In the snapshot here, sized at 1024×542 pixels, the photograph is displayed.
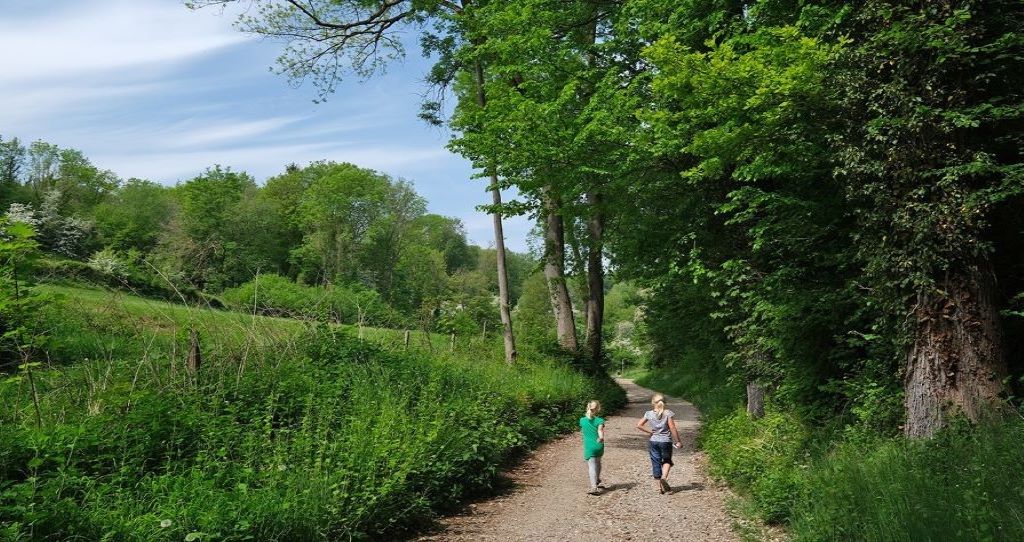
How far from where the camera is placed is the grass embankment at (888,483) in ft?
13.8

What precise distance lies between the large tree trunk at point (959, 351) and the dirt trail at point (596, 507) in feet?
8.74

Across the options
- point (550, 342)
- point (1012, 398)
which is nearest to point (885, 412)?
point (1012, 398)

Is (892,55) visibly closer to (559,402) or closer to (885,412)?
(885,412)

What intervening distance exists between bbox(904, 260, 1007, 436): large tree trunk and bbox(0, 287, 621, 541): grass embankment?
216 inches

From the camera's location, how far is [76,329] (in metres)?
7.82

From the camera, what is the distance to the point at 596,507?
927cm

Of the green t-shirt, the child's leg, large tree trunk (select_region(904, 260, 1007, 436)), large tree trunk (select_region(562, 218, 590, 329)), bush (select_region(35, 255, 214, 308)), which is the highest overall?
large tree trunk (select_region(562, 218, 590, 329))

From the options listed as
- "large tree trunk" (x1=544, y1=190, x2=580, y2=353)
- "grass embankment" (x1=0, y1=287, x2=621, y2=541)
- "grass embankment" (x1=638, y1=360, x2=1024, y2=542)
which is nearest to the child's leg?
"grass embankment" (x1=0, y1=287, x2=621, y2=541)

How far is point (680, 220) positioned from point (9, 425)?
35.8ft

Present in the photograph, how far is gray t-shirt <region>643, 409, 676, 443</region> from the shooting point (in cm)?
1034

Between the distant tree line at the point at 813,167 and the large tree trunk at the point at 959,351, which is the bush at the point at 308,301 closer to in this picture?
the distant tree line at the point at 813,167

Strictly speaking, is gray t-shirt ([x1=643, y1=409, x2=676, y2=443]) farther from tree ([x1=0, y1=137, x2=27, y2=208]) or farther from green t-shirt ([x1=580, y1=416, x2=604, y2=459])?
tree ([x1=0, y1=137, x2=27, y2=208])

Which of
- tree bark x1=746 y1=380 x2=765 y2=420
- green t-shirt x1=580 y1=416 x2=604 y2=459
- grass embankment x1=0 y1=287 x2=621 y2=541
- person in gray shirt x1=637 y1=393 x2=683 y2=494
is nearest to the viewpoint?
grass embankment x1=0 y1=287 x2=621 y2=541

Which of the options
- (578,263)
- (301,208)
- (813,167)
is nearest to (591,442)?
(813,167)
